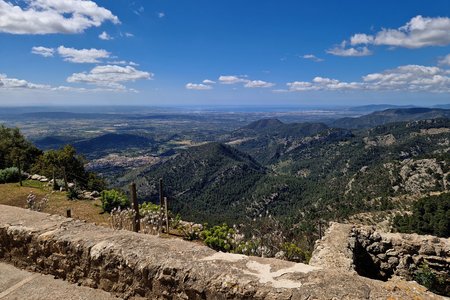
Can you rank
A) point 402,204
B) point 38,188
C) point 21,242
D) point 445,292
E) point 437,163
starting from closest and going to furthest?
point 21,242 < point 445,292 < point 38,188 < point 402,204 < point 437,163

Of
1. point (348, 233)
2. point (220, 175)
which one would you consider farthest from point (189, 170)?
point (348, 233)

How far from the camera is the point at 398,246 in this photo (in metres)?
10.3

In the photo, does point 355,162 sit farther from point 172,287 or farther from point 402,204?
point 172,287

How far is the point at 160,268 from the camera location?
3861 millimetres

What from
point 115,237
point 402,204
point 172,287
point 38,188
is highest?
point 115,237

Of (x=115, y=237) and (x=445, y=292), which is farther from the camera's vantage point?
(x=445, y=292)

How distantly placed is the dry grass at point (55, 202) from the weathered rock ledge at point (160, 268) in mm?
11579

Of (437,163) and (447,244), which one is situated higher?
(447,244)

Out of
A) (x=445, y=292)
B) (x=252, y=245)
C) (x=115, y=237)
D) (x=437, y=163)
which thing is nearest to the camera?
(x=115, y=237)

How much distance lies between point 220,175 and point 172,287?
598 feet

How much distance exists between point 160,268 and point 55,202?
60.2 feet

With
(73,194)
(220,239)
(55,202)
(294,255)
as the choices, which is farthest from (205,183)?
(294,255)

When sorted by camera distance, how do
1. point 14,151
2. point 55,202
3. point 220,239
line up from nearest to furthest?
point 220,239
point 55,202
point 14,151

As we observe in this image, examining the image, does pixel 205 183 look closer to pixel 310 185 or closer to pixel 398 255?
pixel 310 185
